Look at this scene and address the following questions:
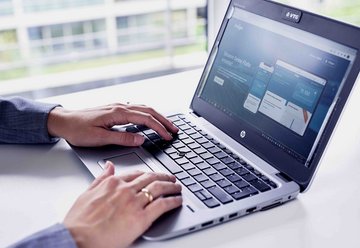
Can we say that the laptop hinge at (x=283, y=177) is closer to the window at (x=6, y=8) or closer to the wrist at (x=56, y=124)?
the wrist at (x=56, y=124)

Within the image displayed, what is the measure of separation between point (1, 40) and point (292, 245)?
7.80 ft

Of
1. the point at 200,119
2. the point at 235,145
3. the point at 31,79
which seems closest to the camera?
the point at 235,145

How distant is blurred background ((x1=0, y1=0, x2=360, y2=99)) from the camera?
215 centimetres

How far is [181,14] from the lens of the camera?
2779 millimetres

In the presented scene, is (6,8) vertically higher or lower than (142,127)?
lower

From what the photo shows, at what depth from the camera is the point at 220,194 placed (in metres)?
0.74

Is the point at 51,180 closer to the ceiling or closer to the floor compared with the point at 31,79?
closer to the ceiling

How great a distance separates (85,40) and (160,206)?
2.48 metres

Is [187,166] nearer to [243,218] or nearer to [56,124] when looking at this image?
[243,218]

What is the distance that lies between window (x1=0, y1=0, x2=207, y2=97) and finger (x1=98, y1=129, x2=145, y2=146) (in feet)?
4.08

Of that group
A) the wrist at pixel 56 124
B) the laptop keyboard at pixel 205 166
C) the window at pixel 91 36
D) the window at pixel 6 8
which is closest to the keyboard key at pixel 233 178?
the laptop keyboard at pixel 205 166

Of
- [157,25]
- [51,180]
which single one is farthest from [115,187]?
[157,25]

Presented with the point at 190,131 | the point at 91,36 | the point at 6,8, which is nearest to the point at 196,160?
the point at 190,131

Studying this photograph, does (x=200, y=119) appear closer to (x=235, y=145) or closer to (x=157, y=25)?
(x=235, y=145)
